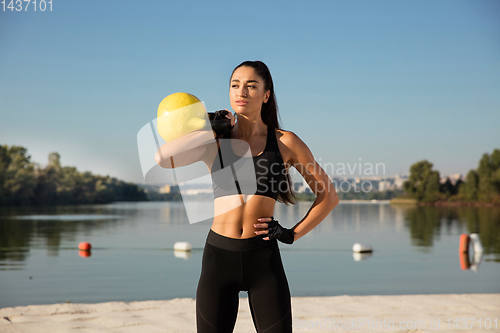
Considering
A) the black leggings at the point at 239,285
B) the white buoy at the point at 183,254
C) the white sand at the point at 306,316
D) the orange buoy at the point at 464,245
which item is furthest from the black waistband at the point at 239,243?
the orange buoy at the point at 464,245

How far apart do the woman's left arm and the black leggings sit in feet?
0.96

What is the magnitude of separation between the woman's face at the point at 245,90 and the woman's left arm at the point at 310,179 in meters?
0.28

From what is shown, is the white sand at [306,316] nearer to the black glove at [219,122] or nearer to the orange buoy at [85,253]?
the black glove at [219,122]

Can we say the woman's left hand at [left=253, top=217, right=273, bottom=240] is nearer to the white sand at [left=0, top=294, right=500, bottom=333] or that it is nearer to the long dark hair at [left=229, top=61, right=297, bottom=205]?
the long dark hair at [left=229, top=61, right=297, bottom=205]

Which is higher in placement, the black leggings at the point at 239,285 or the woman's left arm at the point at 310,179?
the woman's left arm at the point at 310,179

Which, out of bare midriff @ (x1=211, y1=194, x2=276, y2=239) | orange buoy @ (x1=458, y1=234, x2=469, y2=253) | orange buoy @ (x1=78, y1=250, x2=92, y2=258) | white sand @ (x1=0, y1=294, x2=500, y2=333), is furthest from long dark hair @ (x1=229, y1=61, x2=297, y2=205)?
orange buoy @ (x1=458, y1=234, x2=469, y2=253)

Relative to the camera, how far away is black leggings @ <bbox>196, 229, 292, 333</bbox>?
2408mm

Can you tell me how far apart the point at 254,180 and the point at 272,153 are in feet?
0.61

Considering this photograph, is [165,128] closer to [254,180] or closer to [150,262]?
[254,180]

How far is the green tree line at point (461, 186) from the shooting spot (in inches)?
3356

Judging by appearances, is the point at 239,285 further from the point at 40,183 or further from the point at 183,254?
the point at 40,183

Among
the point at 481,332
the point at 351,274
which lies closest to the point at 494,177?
the point at 351,274

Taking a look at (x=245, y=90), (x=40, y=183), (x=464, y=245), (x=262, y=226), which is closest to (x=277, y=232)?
(x=262, y=226)

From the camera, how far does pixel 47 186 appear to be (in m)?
84.7
